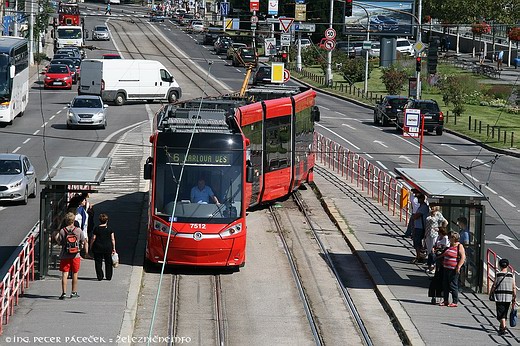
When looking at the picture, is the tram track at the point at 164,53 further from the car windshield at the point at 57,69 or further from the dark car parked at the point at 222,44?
the car windshield at the point at 57,69

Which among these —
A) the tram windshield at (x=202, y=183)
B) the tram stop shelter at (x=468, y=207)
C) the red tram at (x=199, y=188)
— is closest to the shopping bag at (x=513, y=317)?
the tram stop shelter at (x=468, y=207)

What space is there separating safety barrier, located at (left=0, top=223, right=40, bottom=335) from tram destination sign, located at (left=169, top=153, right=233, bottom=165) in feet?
11.0

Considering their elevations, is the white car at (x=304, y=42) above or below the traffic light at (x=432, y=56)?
below

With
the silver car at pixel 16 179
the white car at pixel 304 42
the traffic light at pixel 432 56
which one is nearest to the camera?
the silver car at pixel 16 179

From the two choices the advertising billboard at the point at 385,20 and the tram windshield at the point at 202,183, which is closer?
the tram windshield at the point at 202,183

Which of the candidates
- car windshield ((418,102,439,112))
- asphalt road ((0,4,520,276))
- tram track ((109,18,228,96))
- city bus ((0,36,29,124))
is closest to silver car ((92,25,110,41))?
tram track ((109,18,228,96))

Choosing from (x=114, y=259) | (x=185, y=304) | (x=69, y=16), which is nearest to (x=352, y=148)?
(x=114, y=259)

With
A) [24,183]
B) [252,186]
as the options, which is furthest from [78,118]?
[252,186]

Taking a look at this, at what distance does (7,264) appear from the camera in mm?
22438

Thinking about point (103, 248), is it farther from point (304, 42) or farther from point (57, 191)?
point (304, 42)

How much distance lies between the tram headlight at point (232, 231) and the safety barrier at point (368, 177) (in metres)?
9.13

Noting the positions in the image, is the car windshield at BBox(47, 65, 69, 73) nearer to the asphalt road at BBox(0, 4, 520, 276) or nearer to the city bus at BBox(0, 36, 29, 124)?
the asphalt road at BBox(0, 4, 520, 276)

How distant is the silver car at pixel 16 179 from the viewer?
3036 cm

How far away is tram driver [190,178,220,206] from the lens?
72.8ft
